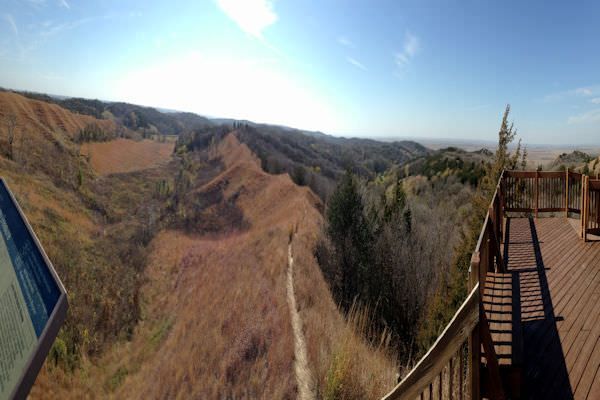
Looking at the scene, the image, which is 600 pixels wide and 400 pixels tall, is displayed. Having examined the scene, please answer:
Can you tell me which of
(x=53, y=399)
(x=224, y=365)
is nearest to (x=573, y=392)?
(x=224, y=365)

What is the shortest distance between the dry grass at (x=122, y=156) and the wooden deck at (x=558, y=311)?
3764 cm

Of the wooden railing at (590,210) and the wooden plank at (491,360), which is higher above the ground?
the wooden railing at (590,210)

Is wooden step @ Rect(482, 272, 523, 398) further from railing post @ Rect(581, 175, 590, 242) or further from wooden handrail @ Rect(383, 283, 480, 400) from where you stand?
railing post @ Rect(581, 175, 590, 242)

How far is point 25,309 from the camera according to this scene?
203 cm

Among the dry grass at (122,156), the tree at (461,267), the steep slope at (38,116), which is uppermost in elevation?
the steep slope at (38,116)

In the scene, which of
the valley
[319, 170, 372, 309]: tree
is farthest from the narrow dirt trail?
[319, 170, 372, 309]: tree

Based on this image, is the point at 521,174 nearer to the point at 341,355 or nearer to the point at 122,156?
the point at 341,355

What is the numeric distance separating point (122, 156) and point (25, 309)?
46.2 metres

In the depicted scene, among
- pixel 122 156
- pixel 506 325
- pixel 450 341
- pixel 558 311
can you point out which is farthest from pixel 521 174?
pixel 122 156

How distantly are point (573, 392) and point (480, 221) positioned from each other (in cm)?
771

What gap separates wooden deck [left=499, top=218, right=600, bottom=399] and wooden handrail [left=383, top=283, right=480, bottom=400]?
1.27m

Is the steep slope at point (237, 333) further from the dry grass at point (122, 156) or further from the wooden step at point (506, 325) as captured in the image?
the dry grass at point (122, 156)

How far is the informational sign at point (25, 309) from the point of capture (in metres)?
1.70

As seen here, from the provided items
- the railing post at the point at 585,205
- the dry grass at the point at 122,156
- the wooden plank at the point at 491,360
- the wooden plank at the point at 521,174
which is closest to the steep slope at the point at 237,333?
the wooden plank at the point at 491,360
